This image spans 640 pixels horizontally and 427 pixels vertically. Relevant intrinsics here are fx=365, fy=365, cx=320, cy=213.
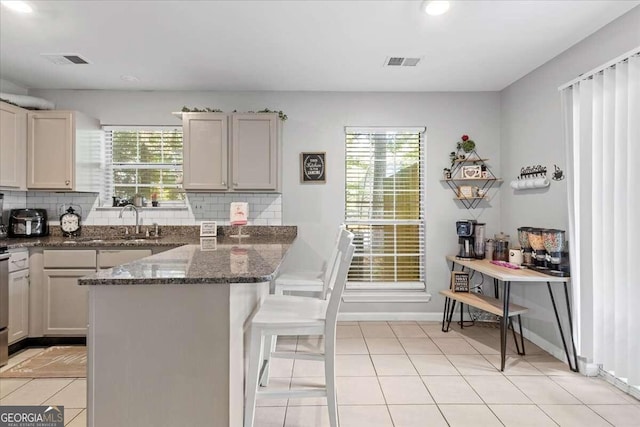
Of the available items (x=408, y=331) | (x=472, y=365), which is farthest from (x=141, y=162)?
(x=472, y=365)

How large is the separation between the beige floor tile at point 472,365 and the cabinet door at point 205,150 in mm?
2707

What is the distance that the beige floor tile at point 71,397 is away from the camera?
2.37 meters

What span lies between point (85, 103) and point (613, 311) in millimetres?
5229

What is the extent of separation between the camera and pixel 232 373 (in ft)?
5.13

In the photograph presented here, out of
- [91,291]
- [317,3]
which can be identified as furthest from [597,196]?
[91,291]

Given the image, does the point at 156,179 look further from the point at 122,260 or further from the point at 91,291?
the point at 91,291

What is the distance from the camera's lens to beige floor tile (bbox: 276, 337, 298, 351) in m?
3.29

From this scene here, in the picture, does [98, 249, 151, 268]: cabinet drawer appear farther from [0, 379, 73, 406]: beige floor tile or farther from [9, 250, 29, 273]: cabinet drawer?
[0, 379, 73, 406]: beige floor tile

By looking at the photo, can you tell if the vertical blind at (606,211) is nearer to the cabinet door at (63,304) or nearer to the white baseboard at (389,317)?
the white baseboard at (389,317)

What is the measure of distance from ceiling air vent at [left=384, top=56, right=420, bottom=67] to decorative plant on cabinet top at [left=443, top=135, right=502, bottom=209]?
118 cm

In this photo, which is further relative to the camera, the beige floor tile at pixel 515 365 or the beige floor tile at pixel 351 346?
the beige floor tile at pixel 351 346

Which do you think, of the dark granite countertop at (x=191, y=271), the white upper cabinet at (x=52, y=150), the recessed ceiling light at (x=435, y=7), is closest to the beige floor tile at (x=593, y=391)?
the dark granite countertop at (x=191, y=271)

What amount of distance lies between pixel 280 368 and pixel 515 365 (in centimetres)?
191

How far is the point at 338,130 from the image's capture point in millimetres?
4098
